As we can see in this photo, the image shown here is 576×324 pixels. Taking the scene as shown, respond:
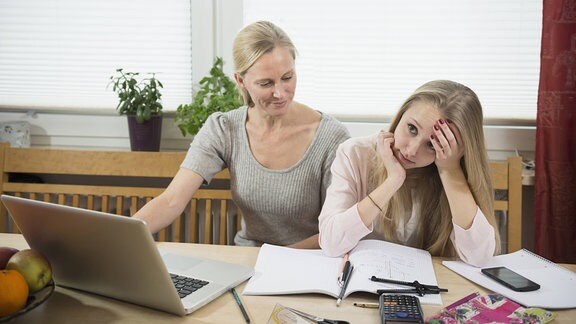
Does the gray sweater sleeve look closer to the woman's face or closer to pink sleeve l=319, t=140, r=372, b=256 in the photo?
the woman's face

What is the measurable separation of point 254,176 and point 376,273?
0.71 m

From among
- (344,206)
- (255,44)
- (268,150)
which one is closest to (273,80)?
(255,44)

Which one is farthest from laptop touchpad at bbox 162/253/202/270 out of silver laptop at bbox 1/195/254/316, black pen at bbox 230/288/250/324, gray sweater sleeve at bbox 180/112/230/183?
gray sweater sleeve at bbox 180/112/230/183

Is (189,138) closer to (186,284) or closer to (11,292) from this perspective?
(186,284)

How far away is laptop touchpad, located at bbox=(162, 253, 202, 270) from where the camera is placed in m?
1.33

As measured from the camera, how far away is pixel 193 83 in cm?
253

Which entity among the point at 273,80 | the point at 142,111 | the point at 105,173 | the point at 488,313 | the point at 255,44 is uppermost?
the point at 255,44

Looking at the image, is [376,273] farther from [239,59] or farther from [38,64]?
[38,64]

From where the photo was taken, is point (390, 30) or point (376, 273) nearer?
point (376, 273)

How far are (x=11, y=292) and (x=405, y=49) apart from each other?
178 centimetres

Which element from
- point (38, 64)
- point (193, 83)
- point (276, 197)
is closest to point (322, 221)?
point (276, 197)

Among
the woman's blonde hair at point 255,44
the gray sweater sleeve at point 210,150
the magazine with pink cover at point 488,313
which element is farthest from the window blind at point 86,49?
the magazine with pink cover at point 488,313

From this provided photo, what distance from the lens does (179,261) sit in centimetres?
137

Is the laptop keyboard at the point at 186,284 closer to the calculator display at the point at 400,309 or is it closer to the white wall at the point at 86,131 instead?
the calculator display at the point at 400,309
